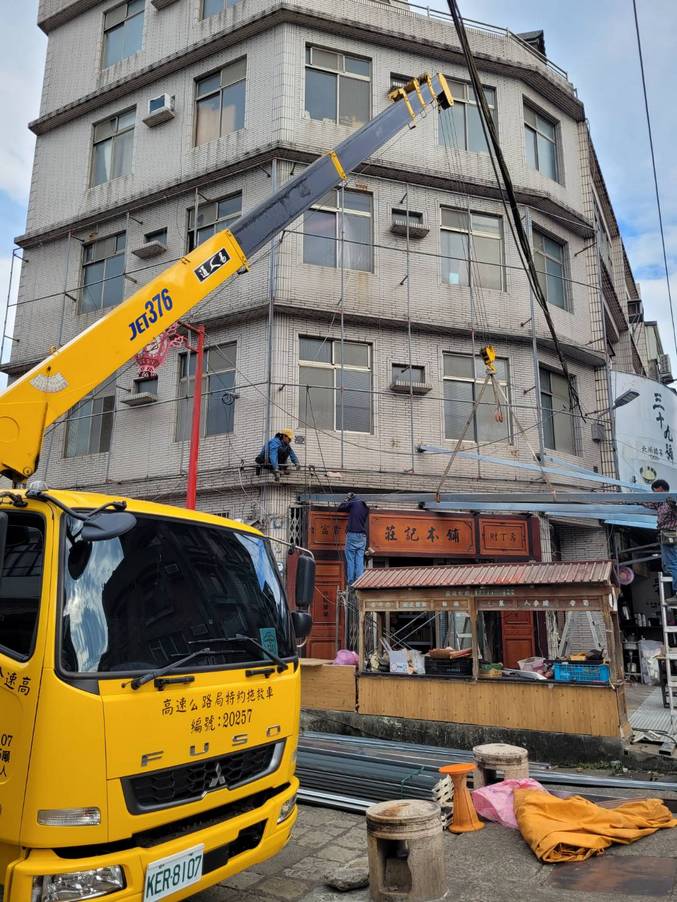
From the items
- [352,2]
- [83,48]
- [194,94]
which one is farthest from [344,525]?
[83,48]

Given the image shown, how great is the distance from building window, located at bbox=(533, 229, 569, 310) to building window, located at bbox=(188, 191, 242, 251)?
785 centimetres

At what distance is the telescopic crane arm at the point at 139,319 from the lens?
5926 mm

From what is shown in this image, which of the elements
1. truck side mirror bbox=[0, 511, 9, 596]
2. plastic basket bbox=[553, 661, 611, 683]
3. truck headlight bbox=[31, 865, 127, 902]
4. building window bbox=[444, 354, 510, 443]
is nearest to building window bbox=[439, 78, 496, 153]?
building window bbox=[444, 354, 510, 443]

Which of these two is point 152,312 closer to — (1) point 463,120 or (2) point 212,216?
(2) point 212,216

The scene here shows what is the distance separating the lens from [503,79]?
61.5ft

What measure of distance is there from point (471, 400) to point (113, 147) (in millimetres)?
12329

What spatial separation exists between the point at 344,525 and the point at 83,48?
16.7 m

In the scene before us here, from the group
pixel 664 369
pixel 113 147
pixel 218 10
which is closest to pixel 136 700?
pixel 113 147

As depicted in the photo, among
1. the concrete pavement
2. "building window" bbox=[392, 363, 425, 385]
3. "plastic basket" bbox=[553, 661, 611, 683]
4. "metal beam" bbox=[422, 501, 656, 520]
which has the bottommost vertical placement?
the concrete pavement

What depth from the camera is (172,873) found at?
3623 millimetres

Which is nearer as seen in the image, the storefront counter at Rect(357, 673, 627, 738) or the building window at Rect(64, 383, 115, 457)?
the storefront counter at Rect(357, 673, 627, 738)

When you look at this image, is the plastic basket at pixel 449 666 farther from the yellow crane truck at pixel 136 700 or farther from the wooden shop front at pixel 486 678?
the yellow crane truck at pixel 136 700

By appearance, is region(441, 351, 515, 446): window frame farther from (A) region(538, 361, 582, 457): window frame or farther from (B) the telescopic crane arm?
(B) the telescopic crane arm

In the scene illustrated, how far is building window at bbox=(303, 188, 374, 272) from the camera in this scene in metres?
16.8
